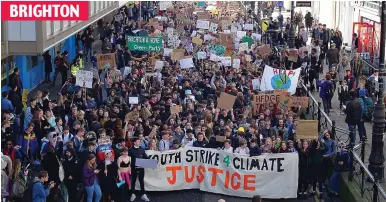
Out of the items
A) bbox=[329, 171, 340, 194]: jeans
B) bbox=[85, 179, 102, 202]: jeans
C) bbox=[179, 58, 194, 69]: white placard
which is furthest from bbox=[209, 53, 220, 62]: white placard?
bbox=[85, 179, 102, 202]: jeans

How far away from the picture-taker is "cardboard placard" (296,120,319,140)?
56.2ft

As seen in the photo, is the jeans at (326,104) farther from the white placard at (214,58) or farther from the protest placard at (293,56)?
the protest placard at (293,56)

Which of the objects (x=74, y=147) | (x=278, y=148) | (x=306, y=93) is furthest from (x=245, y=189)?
(x=306, y=93)

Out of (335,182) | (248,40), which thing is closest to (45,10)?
(335,182)

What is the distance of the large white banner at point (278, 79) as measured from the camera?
24859 millimetres

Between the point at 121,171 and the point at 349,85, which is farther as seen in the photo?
the point at 349,85

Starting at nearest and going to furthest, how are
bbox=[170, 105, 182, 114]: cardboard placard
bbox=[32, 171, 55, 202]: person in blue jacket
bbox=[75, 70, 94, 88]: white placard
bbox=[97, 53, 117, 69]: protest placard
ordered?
bbox=[32, 171, 55, 202]: person in blue jacket → bbox=[170, 105, 182, 114]: cardboard placard → bbox=[75, 70, 94, 88]: white placard → bbox=[97, 53, 117, 69]: protest placard

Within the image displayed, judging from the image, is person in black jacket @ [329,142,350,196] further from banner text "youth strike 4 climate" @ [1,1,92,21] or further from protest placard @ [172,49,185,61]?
protest placard @ [172,49,185,61]

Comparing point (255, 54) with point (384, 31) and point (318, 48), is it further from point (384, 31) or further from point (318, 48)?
point (384, 31)

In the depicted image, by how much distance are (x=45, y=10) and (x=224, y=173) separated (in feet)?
27.3

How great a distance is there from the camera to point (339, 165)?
16.9 metres

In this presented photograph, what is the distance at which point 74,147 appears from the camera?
16156mm

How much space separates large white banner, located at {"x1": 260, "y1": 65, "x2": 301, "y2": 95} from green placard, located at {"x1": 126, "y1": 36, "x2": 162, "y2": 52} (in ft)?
17.0

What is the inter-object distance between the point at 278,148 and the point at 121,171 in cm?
→ 338
